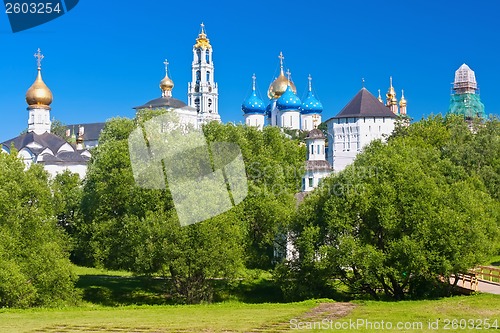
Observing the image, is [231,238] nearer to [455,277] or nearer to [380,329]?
[455,277]

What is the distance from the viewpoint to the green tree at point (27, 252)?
81.3ft

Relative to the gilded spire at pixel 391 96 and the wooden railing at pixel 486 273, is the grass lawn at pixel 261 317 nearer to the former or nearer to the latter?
the wooden railing at pixel 486 273

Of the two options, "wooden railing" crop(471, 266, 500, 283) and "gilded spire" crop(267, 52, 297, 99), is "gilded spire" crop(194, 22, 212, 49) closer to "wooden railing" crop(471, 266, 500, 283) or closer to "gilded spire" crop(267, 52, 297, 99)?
"gilded spire" crop(267, 52, 297, 99)

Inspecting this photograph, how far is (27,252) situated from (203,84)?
65.0m

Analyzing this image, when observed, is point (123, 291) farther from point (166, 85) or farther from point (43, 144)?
point (166, 85)

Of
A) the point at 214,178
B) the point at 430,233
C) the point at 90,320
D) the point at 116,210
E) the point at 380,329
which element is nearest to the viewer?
the point at 380,329

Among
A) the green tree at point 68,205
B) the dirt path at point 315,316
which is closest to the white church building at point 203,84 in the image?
the green tree at point 68,205

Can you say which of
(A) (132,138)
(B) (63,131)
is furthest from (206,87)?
(A) (132,138)

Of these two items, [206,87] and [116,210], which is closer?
[116,210]

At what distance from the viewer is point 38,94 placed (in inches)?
2766

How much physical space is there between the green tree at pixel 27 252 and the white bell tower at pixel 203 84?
199 ft

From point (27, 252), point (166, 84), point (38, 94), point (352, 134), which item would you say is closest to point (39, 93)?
point (38, 94)

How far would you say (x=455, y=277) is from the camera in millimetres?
25156

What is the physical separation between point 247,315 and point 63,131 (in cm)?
8423
